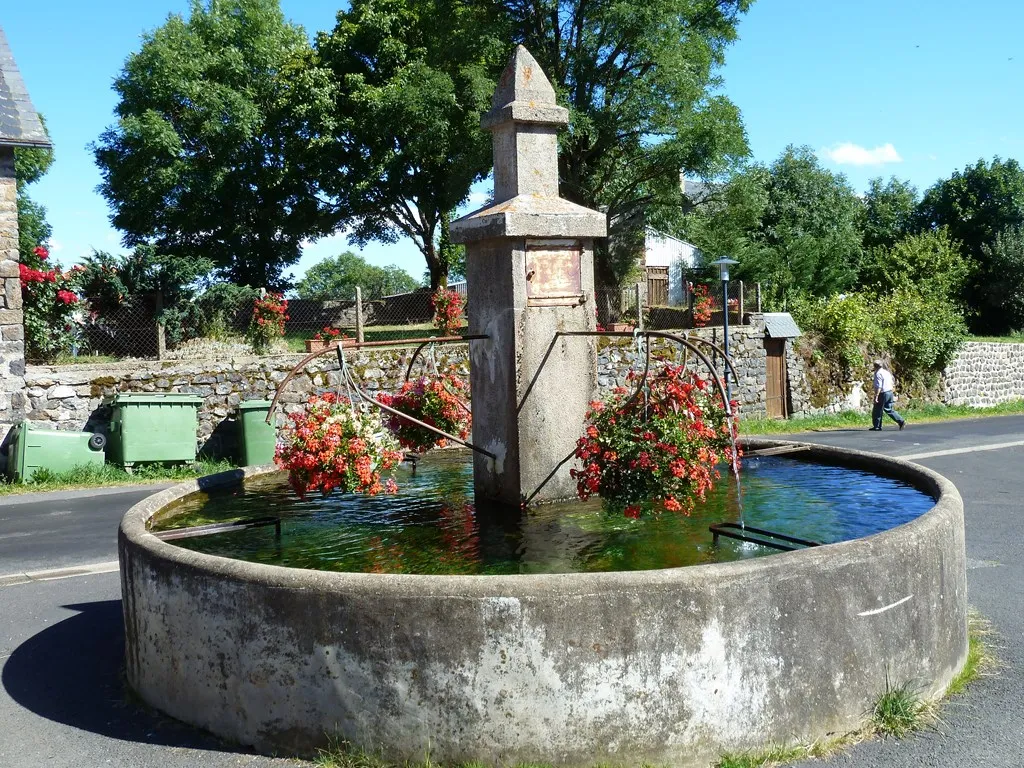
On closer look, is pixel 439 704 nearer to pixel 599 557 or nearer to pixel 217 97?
pixel 599 557

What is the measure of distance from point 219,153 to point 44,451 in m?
22.2

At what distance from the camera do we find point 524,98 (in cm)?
671

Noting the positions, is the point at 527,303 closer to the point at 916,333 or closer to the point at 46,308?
the point at 46,308

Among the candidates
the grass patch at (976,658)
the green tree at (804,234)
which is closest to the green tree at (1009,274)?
the green tree at (804,234)

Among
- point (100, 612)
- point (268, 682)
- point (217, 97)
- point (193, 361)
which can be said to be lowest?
point (100, 612)

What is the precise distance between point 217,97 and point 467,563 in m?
32.4

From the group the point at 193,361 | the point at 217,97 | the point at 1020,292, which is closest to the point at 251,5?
the point at 217,97

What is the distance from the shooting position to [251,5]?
130 feet

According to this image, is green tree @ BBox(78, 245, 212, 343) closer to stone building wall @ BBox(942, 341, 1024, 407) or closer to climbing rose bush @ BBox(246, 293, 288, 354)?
climbing rose bush @ BBox(246, 293, 288, 354)

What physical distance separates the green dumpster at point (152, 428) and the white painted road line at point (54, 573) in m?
6.00

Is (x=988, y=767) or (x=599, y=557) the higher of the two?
(x=599, y=557)

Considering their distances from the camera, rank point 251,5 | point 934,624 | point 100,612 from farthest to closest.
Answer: point 251,5, point 100,612, point 934,624

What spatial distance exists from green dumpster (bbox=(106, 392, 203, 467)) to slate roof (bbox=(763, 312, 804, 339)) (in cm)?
1426

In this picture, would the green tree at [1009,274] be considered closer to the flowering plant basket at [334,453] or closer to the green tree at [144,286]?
the green tree at [144,286]
